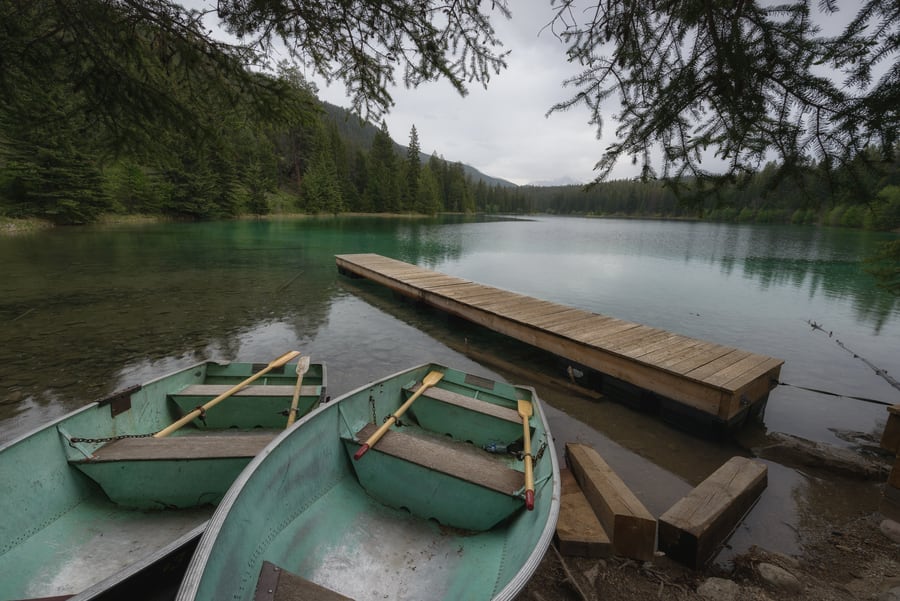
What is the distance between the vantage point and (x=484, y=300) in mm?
9938

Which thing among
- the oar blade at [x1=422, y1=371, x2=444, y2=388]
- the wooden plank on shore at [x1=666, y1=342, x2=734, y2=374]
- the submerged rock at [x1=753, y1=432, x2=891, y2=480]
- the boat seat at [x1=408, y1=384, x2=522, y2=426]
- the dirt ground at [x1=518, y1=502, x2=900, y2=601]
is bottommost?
the submerged rock at [x1=753, y1=432, x2=891, y2=480]

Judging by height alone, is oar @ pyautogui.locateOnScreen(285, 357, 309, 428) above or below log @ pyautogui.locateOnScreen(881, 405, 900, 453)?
above

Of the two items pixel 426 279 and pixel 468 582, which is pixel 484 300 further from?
pixel 468 582

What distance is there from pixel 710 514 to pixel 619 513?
848 millimetres

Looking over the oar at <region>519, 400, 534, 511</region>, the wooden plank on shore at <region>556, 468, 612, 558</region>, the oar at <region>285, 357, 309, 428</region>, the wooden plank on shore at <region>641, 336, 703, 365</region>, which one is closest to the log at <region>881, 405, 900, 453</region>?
the wooden plank on shore at <region>641, 336, 703, 365</region>

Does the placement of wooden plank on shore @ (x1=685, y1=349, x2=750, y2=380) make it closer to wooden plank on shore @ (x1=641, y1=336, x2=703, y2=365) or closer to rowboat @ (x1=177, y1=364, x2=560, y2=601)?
wooden plank on shore @ (x1=641, y1=336, x2=703, y2=365)

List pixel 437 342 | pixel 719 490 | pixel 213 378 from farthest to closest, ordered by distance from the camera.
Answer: pixel 437 342 → pixel 213 378 → pixel 719 490

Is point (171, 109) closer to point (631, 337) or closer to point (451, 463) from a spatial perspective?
point (451, 463)

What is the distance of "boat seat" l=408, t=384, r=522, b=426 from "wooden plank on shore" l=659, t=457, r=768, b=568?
66.1 inches

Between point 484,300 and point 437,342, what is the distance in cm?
167

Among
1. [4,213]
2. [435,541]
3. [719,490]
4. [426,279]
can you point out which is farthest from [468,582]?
[4,213]

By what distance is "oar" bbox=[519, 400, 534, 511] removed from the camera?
8.90 feet

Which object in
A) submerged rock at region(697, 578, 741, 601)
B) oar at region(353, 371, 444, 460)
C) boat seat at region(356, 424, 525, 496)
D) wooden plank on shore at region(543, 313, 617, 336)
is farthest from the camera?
wooden plank on shore at region(543, 313, 617, 336)

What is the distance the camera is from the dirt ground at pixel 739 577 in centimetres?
271
